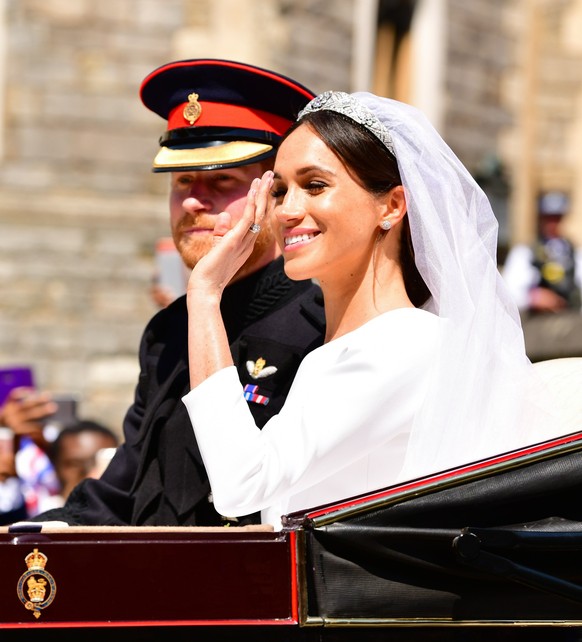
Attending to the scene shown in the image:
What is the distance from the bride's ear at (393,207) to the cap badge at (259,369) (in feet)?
1.63

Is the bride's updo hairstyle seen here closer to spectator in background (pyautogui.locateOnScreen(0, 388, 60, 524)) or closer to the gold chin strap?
the gold chin strap

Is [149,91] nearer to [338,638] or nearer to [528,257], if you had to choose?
[338,638]

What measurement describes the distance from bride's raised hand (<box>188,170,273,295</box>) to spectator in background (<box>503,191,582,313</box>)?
630 cm

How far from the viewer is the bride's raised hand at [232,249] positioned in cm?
291

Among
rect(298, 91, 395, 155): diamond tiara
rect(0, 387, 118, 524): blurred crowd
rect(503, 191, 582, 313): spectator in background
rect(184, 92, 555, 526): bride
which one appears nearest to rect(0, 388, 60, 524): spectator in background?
rect(0, 387, 118, 524): blurred crowd

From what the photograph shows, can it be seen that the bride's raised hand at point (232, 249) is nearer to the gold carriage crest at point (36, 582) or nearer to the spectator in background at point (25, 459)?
the gold carriage crest at point (36, 582)

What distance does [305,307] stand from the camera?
3.47 meters

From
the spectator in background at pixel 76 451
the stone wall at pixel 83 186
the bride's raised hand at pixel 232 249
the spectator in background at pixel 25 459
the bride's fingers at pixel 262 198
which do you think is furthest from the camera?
the stone wall at pixel 83 186

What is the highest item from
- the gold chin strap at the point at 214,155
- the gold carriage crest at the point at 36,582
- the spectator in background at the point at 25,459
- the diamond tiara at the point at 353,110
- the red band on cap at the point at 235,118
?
the red band on cap at the point at 235,118

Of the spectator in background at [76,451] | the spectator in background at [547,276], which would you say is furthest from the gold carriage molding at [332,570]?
the spectator in background at [547,276]

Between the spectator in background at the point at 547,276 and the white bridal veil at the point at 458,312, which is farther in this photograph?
the spectator in background at the point at 547,276

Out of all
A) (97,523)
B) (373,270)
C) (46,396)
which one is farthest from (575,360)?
(46,396)

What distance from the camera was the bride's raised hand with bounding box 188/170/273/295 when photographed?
2910mm

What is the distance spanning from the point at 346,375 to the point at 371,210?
1.34 feet
